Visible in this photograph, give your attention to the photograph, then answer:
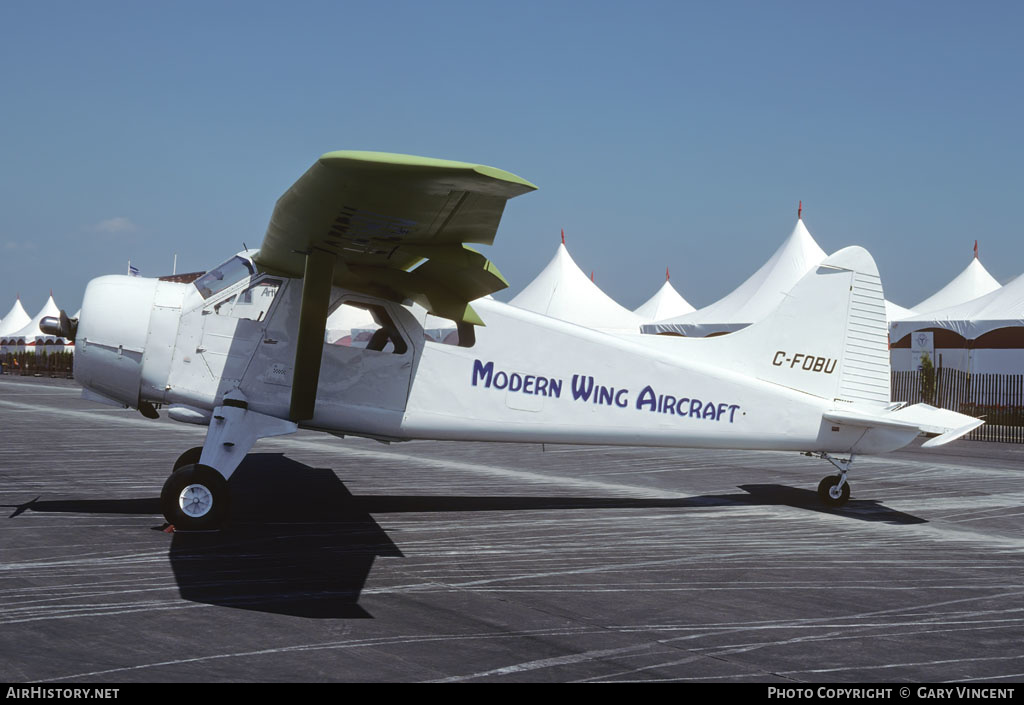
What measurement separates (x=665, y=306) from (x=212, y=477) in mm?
34664

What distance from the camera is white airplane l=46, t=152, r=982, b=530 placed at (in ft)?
24.7

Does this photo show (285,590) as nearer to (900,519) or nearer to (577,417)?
(577,417)

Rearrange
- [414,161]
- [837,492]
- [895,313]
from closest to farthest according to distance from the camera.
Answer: [414,161], [837,492], [895,313]

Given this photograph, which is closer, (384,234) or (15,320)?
(384,234)

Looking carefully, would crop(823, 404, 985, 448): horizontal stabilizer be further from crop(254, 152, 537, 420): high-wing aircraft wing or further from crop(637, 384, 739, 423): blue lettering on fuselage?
crop(254, 152, 537, 420): high-wing aircraft wing

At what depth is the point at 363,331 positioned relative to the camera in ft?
28.8

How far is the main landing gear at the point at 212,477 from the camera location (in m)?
7.47

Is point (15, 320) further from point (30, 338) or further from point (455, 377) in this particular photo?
point (455, 377)

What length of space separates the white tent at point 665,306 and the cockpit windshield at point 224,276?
32.6 meters

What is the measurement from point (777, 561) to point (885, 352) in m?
3.78

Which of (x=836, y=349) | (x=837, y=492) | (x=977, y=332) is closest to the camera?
(x=836, y=349)

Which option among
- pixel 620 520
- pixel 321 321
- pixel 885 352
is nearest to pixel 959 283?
pixel 885 352

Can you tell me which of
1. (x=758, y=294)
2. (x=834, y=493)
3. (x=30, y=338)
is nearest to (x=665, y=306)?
(x=758, y=294)

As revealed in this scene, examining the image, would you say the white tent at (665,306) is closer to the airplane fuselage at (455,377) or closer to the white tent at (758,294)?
the white tent at (758,294)
